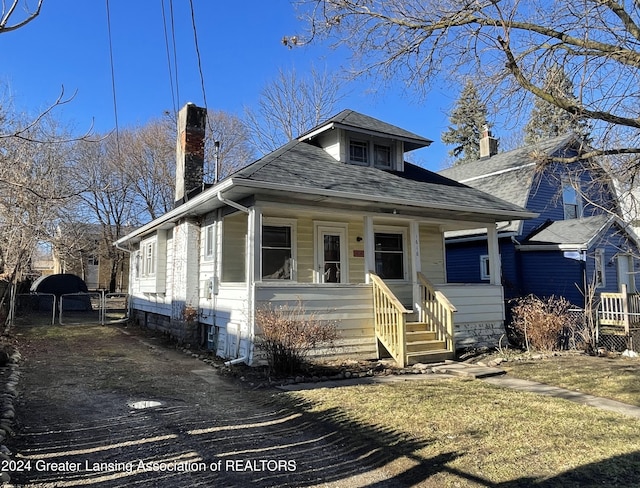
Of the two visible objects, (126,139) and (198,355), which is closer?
(198,355)

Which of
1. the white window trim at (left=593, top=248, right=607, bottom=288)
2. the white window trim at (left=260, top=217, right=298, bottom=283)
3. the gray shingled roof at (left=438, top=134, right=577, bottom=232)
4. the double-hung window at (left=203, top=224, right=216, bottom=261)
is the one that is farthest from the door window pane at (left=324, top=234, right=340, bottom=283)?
the white window trim at (left=593, top=248, right=607, bottom=288)

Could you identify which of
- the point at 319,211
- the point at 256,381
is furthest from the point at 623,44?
the point at 256,381

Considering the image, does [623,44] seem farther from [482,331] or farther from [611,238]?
[611,238]

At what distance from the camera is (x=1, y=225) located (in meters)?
13.5

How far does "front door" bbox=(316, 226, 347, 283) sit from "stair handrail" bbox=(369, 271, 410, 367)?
1.36 metres

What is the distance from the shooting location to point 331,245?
428 inches

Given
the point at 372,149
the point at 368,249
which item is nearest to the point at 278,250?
the point at 368,249

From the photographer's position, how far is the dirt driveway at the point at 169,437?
370 centimetres

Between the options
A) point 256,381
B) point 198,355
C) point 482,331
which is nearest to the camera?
point 256,381

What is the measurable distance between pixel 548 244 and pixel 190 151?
1166 centimetres

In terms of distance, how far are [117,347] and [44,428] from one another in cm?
658

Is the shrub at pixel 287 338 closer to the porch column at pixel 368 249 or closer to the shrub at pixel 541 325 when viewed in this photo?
the porch column at pixel 368 249

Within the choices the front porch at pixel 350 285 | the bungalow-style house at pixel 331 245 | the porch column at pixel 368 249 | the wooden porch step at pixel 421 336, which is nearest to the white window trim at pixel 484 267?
the bungalow-style house at pixel 331 245

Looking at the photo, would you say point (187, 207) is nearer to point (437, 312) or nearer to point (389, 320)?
point (389, 320)
